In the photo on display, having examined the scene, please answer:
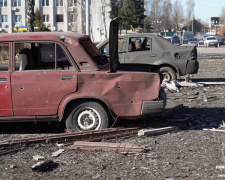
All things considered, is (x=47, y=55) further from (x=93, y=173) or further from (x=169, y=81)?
(x=169, y=81)

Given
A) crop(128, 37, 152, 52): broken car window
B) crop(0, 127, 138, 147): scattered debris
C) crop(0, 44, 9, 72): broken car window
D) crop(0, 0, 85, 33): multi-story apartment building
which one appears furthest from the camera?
crop(0, 0, 85, 33): multi-story apartment building

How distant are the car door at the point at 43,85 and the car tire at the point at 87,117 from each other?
29 cm

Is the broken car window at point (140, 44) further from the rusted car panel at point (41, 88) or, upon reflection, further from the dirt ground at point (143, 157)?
the rusted car panel at point (41, 88)

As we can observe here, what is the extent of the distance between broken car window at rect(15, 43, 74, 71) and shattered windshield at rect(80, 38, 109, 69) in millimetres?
438

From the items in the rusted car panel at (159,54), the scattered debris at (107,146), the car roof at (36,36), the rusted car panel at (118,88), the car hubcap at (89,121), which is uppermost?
the car roof at (36,36)

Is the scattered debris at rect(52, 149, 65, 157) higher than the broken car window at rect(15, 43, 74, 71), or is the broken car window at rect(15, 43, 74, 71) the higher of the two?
the broken car window at rect(15, 43, 74, 71)

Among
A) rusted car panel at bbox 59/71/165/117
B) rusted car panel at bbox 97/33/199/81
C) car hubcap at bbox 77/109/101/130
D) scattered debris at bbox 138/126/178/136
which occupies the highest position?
rusted car panel at bbox 97/33/199/81

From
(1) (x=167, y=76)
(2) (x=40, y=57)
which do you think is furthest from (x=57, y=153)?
(1) (x=167, y=76)

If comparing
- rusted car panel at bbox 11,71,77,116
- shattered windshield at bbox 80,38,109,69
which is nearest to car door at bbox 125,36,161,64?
shattered windshield at bbox 80,38,109,69

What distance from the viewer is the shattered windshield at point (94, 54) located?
Answer: 772 cm

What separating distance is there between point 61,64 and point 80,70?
361mm

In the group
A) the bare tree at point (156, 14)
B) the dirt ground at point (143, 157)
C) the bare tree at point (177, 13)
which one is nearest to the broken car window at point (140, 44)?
the dirt ground at point (143, 157)

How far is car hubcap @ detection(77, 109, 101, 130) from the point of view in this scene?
7.50 m

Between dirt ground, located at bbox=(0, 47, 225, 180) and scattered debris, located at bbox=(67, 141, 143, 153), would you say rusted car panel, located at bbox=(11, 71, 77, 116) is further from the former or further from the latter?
scattered debris, located at bbox=(67, 141, 143, 153)
